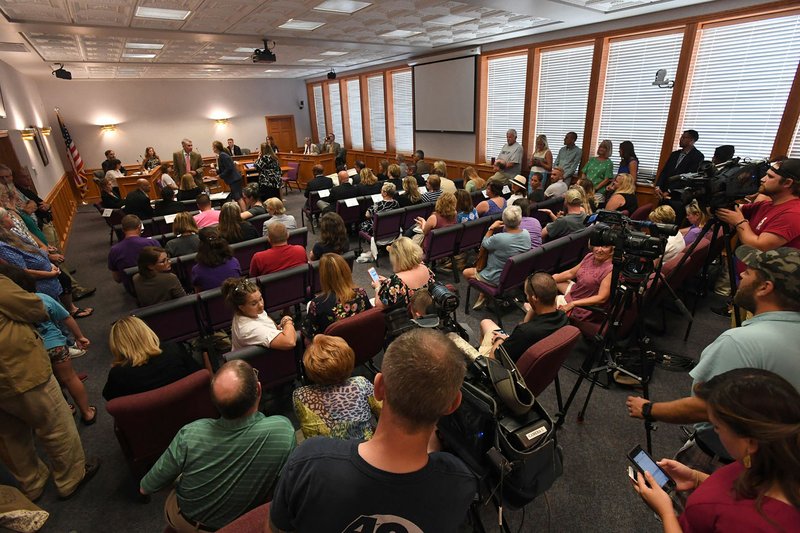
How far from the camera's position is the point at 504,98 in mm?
7875

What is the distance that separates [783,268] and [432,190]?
467 cm

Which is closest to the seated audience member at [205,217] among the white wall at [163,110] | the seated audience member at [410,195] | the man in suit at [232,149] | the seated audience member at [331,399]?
the seated audience member at [410,195]

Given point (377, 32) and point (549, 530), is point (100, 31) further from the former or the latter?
point (549, 530)

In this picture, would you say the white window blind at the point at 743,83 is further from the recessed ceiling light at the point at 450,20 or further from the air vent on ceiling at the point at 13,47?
the air vent on ceiling at the point at 13,47

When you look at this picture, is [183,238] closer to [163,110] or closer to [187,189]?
[187,189]

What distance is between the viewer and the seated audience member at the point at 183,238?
13.4 ft

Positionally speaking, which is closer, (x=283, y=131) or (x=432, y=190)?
(x=432, y=190)

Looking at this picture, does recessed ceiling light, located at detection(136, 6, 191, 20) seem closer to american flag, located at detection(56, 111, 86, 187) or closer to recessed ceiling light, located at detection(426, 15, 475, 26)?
recessed ceiling light, located at detection(426, 15, 475, 26)

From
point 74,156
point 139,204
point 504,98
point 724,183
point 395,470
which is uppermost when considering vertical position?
point 504,98

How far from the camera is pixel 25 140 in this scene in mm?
6672

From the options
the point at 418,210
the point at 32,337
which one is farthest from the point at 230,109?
the point at 32,337

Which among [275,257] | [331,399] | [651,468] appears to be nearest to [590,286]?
[651,468]

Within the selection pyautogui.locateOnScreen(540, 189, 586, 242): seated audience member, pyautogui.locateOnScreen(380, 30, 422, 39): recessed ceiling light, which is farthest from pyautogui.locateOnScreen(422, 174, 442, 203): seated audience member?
pyautogui.locateOnScreen(380, 30, 422, 39): recessed ceiling light

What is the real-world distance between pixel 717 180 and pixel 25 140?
986 cm
